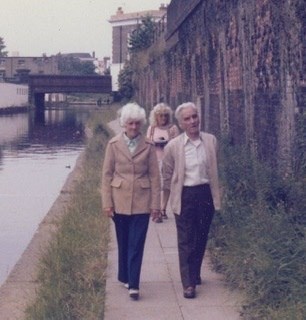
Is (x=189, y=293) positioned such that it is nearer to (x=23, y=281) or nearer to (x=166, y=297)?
(x=166, y=297)

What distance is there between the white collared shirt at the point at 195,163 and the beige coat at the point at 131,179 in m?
0.29

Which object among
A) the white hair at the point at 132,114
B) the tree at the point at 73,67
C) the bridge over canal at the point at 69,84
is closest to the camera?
the white hair at the point at 132,114

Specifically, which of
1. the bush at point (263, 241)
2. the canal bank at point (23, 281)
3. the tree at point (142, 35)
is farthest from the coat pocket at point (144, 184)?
the tree at point (142, 35)

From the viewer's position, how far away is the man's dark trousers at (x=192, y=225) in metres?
7.62

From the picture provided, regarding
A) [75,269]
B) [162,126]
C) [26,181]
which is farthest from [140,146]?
[26,181]

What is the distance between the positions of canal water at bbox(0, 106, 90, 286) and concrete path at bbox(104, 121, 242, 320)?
113 inches

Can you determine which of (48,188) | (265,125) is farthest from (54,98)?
(265,125)

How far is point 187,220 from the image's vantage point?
25.2 feet

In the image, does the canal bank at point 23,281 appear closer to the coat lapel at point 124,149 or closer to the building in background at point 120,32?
the coat lapel at point 124,149

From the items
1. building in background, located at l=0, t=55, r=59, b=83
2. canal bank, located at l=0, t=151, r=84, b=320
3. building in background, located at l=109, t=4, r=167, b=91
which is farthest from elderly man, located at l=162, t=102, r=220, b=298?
building in background, located at l=0, t=55, r=59, b=83

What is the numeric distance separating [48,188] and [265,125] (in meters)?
10.5

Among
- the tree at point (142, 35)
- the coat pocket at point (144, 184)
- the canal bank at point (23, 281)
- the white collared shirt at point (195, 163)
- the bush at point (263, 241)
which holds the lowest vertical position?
the canal bank at point (23, 281)

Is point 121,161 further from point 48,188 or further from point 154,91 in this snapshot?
point 154,91

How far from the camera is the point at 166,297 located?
7.70m
